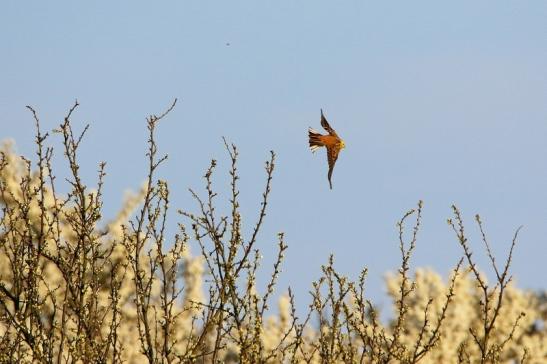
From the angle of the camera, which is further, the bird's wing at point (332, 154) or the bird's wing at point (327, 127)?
the bird's wing at point (327, 127)

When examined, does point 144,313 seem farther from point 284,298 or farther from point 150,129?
point 284,298

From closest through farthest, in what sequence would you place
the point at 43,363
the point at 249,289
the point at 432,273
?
the point at 43,363
the point at 249,289
the point at 432,273

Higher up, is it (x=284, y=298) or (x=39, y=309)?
(x=284, y=298)

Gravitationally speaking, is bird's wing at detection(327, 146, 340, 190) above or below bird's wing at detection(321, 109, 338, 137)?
below

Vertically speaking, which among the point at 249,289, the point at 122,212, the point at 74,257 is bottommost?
the point at 249,289

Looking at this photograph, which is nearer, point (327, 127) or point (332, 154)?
point (332, 154)

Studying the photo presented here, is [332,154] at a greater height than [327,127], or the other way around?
[327,127]

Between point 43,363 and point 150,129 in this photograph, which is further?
point 150,129

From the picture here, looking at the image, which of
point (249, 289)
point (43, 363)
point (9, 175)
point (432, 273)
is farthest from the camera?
point (432, 273)

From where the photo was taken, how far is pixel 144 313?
5625 millimetres

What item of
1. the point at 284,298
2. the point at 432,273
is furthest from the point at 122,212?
the point at 432,273

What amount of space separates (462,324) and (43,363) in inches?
665

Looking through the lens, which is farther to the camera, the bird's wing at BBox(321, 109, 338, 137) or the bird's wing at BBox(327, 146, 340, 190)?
the bird's wing at BBox(321, 109, 338, 137)

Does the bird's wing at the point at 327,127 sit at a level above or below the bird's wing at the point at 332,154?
above
